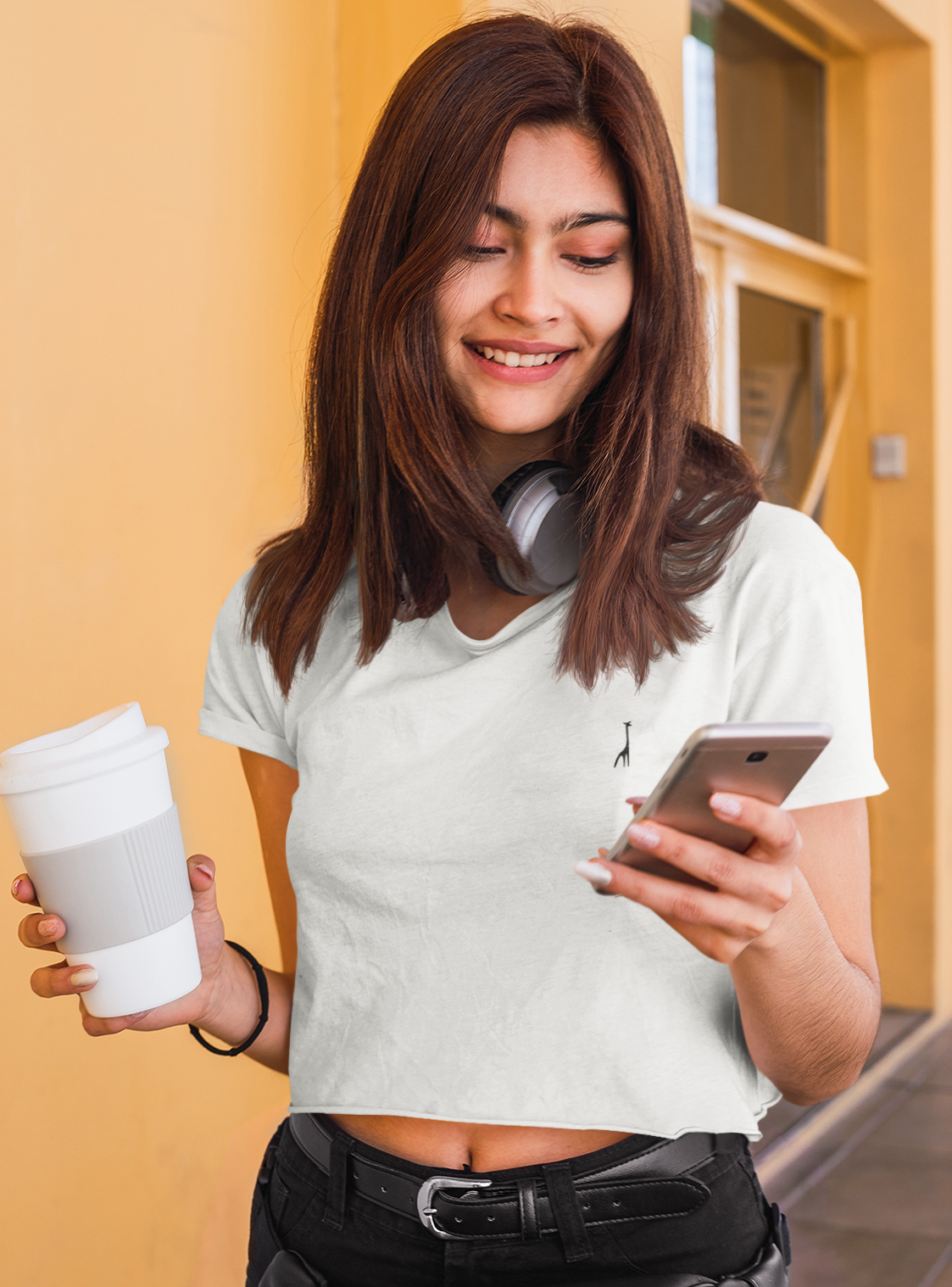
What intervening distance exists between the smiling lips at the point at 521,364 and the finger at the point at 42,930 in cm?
60

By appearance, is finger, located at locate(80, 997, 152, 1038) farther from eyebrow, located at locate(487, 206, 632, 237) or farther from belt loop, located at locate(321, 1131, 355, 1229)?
eyebrow, located at locate(487, 206, 632, 237)

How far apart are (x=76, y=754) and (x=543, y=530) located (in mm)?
451

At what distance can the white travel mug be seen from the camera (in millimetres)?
891

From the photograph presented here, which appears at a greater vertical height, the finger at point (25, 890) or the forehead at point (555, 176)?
the forehead at point (555, 176)

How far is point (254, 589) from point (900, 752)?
3.26 m

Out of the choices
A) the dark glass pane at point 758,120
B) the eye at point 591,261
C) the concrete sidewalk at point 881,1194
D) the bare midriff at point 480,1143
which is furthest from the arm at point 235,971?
the dark glass pane at point 758,120

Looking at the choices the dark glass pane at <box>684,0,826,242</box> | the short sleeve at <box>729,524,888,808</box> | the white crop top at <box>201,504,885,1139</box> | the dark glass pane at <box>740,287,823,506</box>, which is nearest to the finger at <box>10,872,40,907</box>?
the white crop top at <box>201,504,885,1139</box>

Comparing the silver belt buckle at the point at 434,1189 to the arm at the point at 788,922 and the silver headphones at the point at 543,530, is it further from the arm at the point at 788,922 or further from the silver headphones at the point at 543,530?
the silver headphones at the point at 543,530

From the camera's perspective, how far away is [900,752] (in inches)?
163

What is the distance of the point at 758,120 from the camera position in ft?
12.5

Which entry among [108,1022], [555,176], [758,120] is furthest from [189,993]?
[758,120]

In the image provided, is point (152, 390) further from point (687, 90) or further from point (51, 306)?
point (687, 90)

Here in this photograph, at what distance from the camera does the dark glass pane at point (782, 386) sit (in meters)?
3.81

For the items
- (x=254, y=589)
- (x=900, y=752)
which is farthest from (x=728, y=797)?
(x=900, y=752)
